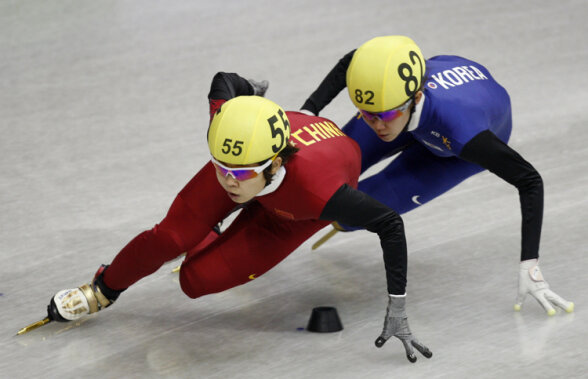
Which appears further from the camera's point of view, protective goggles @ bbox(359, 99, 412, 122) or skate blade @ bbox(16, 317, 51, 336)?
skate blade @ bbox(16, 317, 51, 336)

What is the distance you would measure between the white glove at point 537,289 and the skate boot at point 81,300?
5.78 ft

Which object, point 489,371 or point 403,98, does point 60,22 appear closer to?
point 403,98

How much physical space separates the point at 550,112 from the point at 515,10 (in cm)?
219

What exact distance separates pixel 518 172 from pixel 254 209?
1.15 meters

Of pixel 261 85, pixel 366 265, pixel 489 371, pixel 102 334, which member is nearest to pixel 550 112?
pixel 366 265

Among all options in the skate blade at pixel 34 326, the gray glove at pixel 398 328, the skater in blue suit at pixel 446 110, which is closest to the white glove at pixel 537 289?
the skater in blue suit at pixel 446 110

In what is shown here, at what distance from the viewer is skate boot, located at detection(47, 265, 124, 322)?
3.79 meters

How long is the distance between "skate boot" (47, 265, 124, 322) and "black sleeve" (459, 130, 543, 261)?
167 centimetres

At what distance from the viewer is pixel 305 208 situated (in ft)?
11.2

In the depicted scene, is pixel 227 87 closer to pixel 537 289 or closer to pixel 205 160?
pixel 537 289

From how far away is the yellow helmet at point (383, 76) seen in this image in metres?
3.54

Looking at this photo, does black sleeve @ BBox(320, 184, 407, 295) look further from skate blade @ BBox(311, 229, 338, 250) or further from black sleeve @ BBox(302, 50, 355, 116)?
skate blade @ BBox(311, 229, 338, 250)

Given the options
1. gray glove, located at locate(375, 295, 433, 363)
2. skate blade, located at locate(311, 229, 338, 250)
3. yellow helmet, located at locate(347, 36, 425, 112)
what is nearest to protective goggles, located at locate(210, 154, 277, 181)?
yellow helmet, located at locate(347, 36, 425, 112)

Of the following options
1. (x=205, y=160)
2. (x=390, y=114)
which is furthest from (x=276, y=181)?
(x=205, y=160)
